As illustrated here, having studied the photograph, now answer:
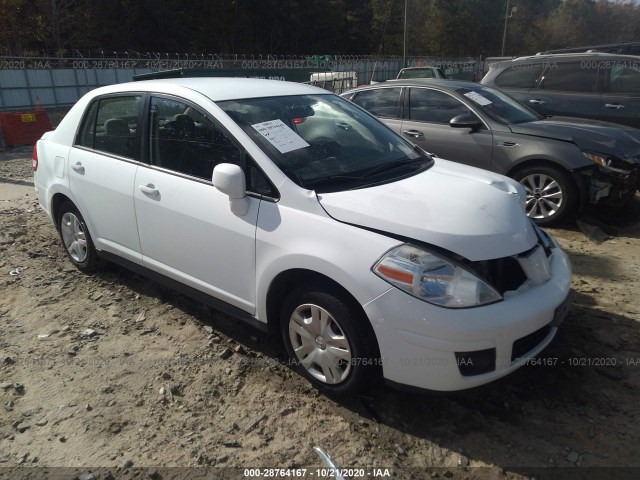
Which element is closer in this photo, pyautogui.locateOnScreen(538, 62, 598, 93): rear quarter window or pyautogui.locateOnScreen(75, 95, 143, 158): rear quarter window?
pyautogui.locateOnScreen(75, 95, 143, 158): rear quarter window

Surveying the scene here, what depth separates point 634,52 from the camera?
1219 centimetres

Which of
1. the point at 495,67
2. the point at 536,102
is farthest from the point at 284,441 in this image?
the point at 495,67

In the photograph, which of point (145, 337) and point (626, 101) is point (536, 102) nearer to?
point (626, 101)

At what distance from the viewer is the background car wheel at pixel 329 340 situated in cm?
250

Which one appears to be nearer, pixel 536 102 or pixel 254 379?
pixel 254 379

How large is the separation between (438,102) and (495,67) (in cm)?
282

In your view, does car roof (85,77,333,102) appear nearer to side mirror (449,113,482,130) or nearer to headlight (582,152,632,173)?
side mirror (449,113,482,130)

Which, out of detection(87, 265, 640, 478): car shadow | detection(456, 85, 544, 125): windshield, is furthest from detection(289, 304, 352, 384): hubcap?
detection(456, 85, 544, 125): windshield

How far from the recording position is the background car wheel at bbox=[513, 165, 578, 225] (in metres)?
5.25

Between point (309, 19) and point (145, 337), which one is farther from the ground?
point (309, 19)

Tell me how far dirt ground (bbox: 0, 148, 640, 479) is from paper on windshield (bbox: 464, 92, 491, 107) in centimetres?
287

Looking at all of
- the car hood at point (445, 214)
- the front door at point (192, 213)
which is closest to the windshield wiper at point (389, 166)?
the car hood at point (445, 214)

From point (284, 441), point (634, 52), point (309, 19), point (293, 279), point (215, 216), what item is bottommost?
point (284, 441)

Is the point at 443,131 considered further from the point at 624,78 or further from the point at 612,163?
the point at 624,78
